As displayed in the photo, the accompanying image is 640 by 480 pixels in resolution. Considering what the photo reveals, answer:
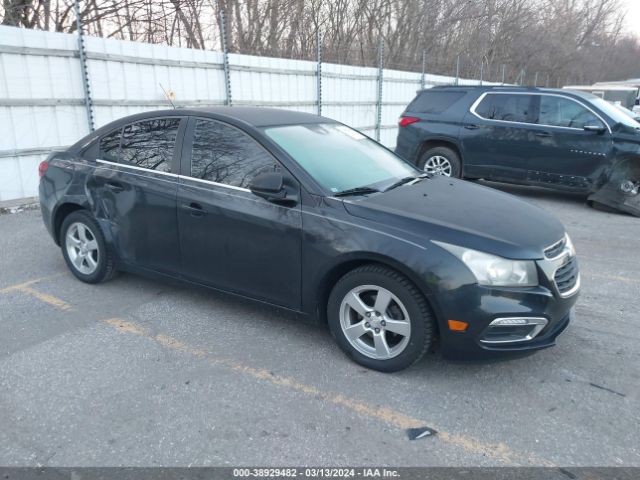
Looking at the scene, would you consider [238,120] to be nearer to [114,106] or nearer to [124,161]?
[124,161]

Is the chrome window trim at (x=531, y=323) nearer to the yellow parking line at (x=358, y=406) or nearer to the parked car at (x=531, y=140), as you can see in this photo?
the yellow parking line at (x=358, y=406)

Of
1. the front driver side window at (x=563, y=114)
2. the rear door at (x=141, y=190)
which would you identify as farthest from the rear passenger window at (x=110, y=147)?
the front driver side window at (x=563, y=114)

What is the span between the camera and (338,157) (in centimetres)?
387

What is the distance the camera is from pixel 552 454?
2.52 meters

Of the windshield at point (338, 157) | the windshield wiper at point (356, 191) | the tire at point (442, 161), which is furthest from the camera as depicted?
the tire at point (442, 161)

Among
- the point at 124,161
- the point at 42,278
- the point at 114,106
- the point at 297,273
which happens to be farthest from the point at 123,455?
the point at 114,106

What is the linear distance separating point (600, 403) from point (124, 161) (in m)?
3.84

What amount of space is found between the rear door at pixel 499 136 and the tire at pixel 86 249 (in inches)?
251

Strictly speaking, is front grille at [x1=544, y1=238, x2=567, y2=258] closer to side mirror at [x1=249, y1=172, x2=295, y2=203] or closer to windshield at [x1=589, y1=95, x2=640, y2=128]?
side mirror at [x1=249, y1=172, x2=295, y2=203]

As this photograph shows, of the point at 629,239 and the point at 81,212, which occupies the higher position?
the point at 81,212

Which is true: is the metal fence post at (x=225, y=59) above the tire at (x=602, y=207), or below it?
above

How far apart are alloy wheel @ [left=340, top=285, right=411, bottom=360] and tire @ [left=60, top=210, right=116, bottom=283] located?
2285 millimetres

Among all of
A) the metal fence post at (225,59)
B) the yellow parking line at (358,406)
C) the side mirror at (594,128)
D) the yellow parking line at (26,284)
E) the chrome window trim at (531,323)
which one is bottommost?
the yellow parking line at (26,284)

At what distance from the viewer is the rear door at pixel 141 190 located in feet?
12.9
